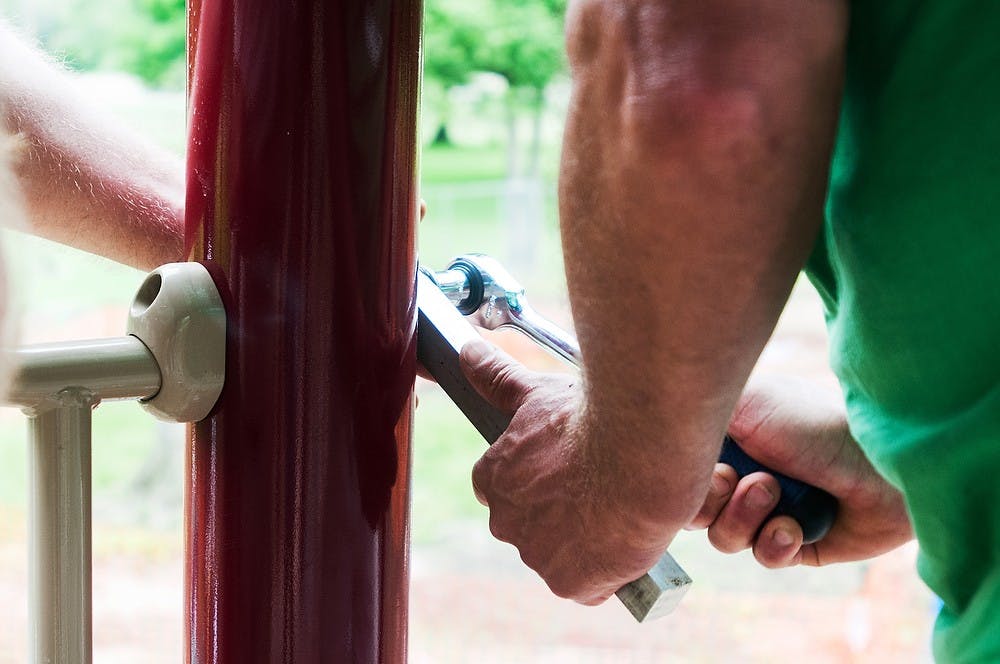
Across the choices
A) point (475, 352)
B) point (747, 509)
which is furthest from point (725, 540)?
point (475, 352)

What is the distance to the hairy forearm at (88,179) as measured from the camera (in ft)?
2.83

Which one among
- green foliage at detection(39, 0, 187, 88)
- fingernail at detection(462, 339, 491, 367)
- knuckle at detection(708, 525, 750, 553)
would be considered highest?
fingernail at detection(462, 339, 491, 367)

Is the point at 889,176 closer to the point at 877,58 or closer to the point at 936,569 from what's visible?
the point at 877,58

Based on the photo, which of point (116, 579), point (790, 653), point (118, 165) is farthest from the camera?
point (116, 579)

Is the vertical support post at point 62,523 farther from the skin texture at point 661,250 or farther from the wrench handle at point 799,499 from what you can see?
the wrench handle at point 799,499

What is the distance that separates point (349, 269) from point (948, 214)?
344 millimetres

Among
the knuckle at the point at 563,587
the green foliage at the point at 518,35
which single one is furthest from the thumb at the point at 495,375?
the green foliage at the point at 518,35

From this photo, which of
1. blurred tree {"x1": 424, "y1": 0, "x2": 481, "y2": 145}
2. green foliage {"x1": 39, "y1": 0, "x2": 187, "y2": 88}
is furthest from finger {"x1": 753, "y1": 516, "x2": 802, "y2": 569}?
blurred tree {"x1": 424, "y1": 0, "x2": 481, "y2": 145}

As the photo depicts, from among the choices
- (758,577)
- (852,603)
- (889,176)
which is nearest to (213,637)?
(889,176)

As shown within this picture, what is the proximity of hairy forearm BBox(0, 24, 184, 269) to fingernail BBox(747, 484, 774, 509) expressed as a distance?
1.51 feet

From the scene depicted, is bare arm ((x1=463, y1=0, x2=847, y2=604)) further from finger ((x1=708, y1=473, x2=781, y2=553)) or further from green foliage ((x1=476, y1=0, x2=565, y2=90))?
green foliage ((x1=476, y1=0, x2=565, y2=90))

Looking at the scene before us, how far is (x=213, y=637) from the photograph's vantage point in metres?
0.74

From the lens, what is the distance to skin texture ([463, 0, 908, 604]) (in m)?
0.65

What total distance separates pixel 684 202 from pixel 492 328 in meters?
0.29
